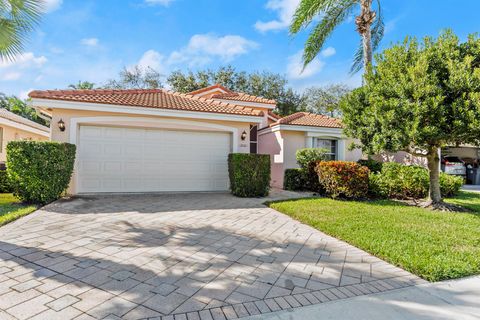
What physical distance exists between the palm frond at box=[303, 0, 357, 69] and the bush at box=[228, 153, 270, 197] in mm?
7743

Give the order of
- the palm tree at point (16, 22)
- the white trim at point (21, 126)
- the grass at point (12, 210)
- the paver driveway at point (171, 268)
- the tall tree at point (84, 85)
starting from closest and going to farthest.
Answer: the paver driveway at point (171, 268) < the palm tree at point (16, 22) < the grass at point (12, 210) < the white trim at point (21, 126) < the tall tree at point (84, 85)

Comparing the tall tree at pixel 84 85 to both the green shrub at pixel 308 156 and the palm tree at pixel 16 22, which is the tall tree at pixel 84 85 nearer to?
the green shrub at pixel 308 156

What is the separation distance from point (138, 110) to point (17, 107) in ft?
125

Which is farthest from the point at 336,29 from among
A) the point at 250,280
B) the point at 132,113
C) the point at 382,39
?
the point at 250,280

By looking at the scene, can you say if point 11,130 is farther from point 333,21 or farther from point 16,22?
point 333,21

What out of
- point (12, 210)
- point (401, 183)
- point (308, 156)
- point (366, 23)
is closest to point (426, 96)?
point (401, 183)

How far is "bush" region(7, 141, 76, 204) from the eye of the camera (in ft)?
24.0

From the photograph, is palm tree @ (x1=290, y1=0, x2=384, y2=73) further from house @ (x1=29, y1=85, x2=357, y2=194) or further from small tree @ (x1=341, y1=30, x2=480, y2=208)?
house @ (x1=29, y1=85, x2=357, y2=194)

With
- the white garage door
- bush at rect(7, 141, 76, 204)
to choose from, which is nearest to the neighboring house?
the white garage door

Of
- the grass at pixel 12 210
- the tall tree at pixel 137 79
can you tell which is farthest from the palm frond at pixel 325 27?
the tall tree at pixel 137 79

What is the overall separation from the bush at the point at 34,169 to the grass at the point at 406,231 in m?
6.58

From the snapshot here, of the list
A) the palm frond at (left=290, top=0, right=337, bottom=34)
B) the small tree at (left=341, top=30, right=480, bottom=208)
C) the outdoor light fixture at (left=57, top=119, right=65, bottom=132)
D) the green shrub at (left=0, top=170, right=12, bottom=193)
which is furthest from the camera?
the palm frond at (left=290, top=0, right=337, bottom=34)

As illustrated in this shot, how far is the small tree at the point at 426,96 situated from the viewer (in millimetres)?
6992

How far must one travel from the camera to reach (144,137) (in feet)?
33.2
